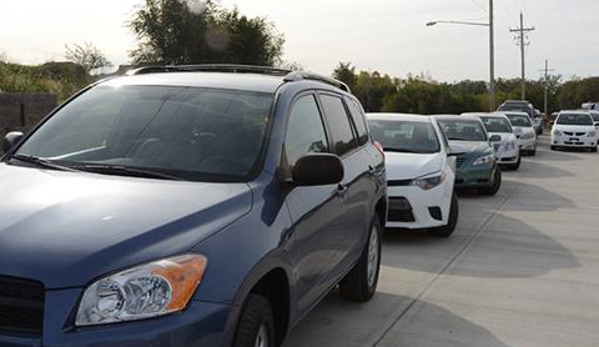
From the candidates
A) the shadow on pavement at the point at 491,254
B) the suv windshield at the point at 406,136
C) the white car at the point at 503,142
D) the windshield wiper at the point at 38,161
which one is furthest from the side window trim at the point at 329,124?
the white car at the point at 503,142

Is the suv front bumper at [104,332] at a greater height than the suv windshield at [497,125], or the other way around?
the suv windshield at [497,125]

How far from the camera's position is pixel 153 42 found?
1178 inches

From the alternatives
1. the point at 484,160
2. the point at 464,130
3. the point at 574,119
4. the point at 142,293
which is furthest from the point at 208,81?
the point at 574,119

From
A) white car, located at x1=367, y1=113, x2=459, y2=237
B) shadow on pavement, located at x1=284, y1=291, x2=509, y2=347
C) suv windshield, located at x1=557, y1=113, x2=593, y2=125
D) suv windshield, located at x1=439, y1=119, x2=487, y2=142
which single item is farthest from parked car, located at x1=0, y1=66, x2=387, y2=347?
suv windshield, located at x1=557, y1=113, x2=593, y2=125

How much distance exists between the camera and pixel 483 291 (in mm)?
6215

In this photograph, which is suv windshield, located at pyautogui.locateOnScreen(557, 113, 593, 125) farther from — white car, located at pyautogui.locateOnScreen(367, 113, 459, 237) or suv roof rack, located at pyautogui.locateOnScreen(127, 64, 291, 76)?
suv roof rack, located at pyautogui.locateOnScreen(127, 64, 291, 76)

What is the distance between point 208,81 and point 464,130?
10.5m

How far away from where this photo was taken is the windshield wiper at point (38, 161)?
3623mm

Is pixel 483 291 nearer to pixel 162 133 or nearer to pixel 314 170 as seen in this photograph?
pixel 314 170

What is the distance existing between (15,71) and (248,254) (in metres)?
16.5

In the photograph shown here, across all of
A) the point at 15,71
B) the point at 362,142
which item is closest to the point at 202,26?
the point at 15,71

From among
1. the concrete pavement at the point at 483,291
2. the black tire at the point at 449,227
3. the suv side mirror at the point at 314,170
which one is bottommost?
the concrete pavement at the point at 483,291

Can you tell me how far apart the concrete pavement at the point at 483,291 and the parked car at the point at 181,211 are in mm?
539

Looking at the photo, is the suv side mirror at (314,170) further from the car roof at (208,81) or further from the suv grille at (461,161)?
the suv grille at (461,161)
